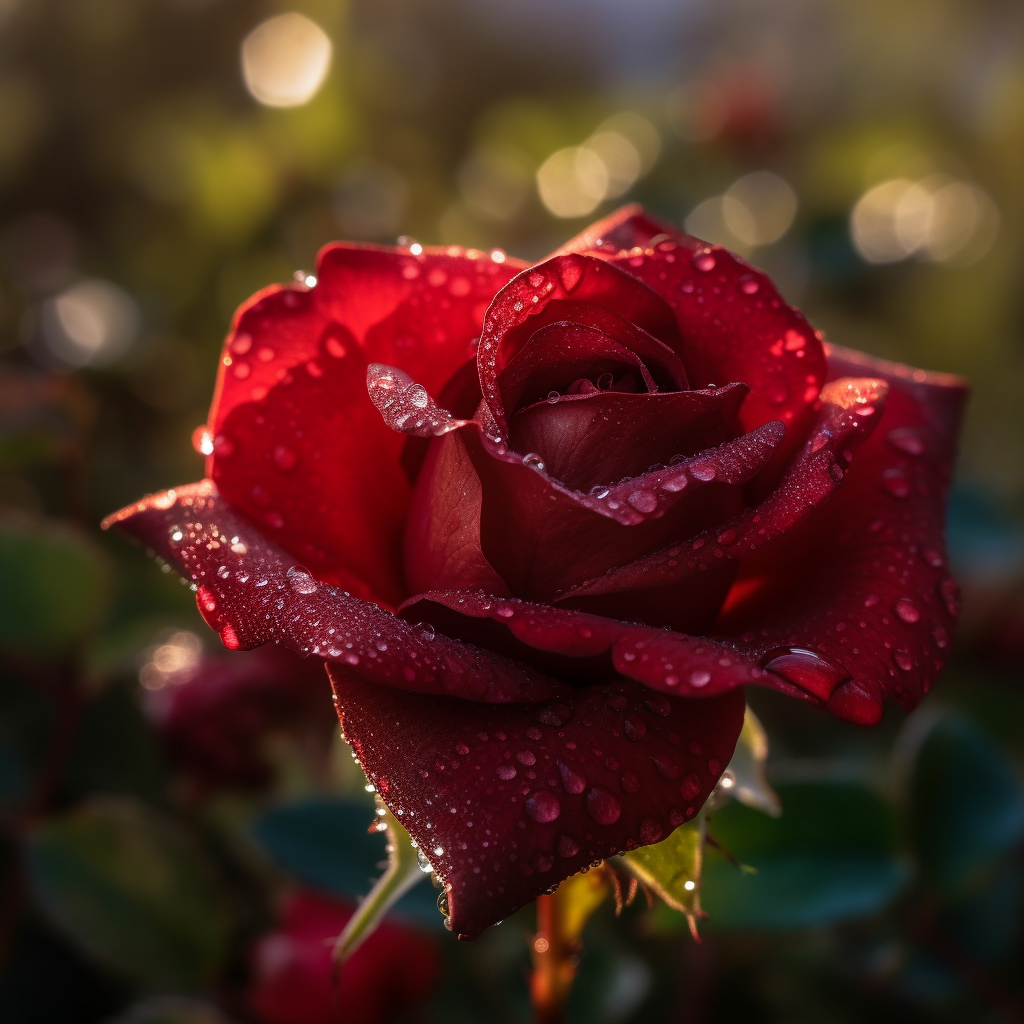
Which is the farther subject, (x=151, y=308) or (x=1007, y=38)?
(x=1007, y=38)

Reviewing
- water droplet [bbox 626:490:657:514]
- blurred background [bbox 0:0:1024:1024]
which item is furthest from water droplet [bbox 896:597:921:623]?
blurred background [bbox 0:0:1024:1024]

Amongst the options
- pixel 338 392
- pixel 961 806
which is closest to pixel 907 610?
pixel 338 392

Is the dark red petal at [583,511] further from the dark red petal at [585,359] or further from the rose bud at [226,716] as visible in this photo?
the rose bud at [226,716]

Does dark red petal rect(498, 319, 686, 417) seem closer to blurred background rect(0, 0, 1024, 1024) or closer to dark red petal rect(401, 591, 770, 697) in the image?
dark red petal rect(401, 591, 770, 697)

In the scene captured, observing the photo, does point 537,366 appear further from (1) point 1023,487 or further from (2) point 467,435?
(1) point 1023,487

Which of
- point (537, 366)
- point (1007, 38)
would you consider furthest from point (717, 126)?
point (537, 366)

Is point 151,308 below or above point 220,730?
above

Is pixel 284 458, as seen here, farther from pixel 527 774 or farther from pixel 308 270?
pixel 308 270
